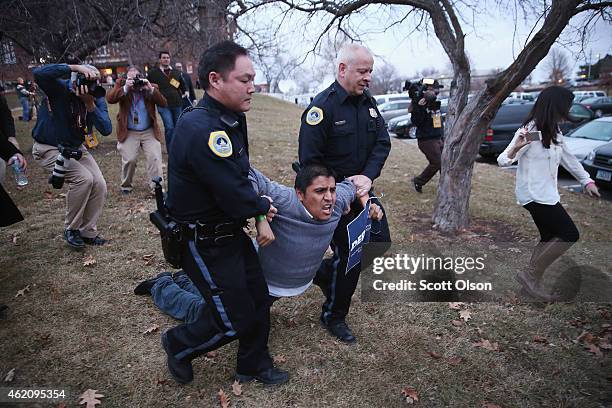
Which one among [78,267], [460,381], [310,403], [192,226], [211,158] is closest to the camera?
[211,158]

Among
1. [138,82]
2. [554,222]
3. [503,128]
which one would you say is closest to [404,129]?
[503,128]

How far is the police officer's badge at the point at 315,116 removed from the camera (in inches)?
119

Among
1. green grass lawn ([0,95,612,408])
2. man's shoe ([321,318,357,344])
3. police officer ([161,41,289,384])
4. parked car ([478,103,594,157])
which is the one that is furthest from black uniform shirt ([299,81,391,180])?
parked car ([478,103,594,157])

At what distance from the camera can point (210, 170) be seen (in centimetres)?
215

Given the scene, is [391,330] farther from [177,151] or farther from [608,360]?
[177,151]

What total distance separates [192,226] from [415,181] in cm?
589

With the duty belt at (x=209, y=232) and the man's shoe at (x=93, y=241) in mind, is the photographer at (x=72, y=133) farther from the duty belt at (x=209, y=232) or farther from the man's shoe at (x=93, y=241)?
the duty belt at (x=209, y=232)

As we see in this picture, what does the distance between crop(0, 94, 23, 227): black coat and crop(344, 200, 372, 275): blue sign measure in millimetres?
2884

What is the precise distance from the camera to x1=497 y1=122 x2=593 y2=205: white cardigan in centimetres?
372

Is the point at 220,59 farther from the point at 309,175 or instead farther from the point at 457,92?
the point at 457,92

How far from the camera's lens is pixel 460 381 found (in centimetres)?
286

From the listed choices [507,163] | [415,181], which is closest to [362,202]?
[507,163]

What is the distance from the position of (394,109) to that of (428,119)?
55.9ft

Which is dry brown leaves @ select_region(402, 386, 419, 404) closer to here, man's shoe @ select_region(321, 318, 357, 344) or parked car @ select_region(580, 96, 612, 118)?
man's shoe @ select_region(321, 318, 357, 344)
